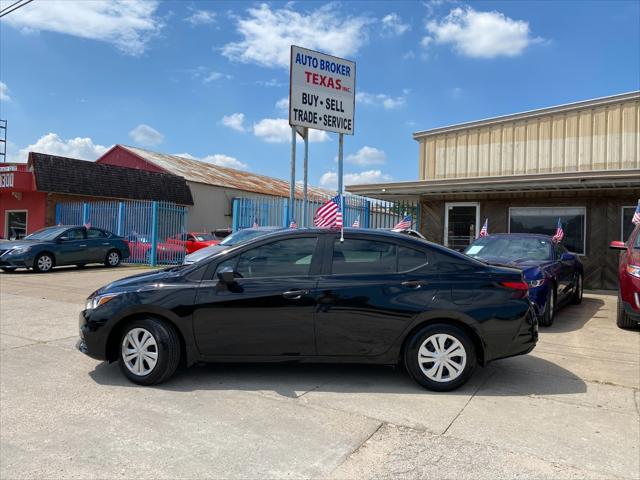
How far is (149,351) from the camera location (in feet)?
15.9

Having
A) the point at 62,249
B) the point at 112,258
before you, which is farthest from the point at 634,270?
the point at 112,258

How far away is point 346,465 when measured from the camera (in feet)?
10.9

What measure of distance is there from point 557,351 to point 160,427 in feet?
16.2

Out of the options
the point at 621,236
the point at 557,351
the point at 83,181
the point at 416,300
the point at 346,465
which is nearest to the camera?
the point at 346,465

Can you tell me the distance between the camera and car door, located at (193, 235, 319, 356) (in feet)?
15.6

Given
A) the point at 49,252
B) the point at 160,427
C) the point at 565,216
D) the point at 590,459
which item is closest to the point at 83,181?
the point at 49,252

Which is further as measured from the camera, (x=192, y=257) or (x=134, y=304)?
(x=192, y=257)

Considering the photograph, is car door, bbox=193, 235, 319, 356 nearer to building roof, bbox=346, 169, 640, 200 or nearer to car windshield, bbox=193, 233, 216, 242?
building roof, bbox=346, 169, 640, 200

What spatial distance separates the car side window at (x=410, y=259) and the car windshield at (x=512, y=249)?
13.1ft

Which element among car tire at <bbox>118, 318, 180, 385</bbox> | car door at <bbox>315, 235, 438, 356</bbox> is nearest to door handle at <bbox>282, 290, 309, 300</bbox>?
car door at <bbox>315, 235, 438, 356</bbox>

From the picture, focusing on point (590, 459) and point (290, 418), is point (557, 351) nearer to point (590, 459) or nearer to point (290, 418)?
point (590, 459)

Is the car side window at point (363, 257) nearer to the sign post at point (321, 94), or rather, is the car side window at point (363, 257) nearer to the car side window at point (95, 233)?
the sign post at point (321, 94)

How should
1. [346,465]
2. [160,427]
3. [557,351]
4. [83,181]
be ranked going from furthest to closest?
[83,181], [557,351], [160,427], [346,465]

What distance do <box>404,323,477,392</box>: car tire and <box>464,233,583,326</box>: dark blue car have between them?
301cm
